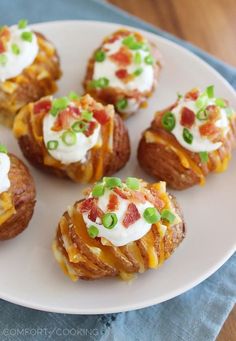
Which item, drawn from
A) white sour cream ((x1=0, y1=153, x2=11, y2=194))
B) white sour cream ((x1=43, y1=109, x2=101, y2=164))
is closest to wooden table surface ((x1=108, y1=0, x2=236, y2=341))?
white sour cream ((x1=43, y1=109, x2=101, y2=164))

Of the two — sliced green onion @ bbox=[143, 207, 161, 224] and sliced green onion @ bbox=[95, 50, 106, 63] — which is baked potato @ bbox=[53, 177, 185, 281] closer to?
sliced green onion @ bbox=[143, 207, 161, 224]

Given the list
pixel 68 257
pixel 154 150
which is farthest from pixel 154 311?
pixel 154 150

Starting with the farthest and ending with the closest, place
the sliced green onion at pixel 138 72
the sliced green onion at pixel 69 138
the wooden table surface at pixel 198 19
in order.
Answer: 1. the wooden table surface at pixel 198 19
2. the sliced green onion at pixel 138 72
3. the sliced green onion at pixel 69 138

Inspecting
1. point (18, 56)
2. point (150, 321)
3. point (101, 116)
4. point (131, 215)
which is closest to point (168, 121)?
point (101, 116)

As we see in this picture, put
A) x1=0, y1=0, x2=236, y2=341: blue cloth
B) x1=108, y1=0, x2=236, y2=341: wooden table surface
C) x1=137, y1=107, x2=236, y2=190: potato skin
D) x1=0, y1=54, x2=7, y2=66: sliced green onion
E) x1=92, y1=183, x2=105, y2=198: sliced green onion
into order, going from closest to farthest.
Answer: x1=92, y1=183, x2=105, y2=198: sliced green onion
x1=0, y1=0, x2=236, y2=341: blue cloth
x1=137, y1=107, x2=236, y2=190: potato skin
x1=0, y1=54, x2=7, y2=66: sliced green onion
x1=108, y1=0, x2=236, y2=341: wooden table surface

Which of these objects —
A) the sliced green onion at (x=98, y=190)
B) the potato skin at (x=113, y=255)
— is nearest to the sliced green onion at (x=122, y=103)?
the sliced green onion at (x=98, y=190)

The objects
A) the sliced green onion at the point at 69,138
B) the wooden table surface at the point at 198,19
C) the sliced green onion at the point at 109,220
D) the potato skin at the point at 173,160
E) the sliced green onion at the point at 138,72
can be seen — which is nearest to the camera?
the sliced green onion at the point at 109,220

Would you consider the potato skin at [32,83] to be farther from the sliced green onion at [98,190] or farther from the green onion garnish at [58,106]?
the sliced green onion at [98,190]
